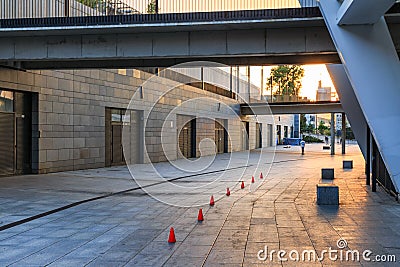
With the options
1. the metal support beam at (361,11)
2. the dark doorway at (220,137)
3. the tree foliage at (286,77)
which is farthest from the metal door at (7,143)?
the tree foliage at (286,77)

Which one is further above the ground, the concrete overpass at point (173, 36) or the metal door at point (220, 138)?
the concrete overpass at point (173, 36)

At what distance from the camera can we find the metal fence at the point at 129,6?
51.1 feet

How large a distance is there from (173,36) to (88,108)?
11.9m

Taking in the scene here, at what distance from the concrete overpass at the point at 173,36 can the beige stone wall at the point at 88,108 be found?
525 centimetres

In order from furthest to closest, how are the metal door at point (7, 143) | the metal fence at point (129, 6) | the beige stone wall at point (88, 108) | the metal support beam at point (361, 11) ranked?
the beige stone wall at point (88, 108), the metal door at point (7, 143), the metal fence at point (129, 6), the metal support beam at point (361, 11)

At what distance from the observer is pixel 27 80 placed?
71.3 feet

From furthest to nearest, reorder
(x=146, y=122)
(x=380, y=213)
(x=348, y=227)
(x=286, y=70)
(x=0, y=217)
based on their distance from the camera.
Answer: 1. (x=286, y=70)
2. (x=146, y=122)
3. (x=380, y=213)
4. (x=0, y=217)
5. (x=348, y=227)

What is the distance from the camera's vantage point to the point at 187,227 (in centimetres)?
1026

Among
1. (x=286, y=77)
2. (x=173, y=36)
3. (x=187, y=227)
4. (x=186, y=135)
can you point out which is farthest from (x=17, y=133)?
(x=286, y=77)

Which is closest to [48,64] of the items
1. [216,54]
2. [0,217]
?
[216,54]

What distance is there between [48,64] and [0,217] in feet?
32.5

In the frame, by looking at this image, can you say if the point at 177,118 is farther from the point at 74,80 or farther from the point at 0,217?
the point at 0,217

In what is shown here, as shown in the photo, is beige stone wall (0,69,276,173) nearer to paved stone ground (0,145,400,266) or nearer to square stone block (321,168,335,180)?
paved stone ground (0,145,400,266)

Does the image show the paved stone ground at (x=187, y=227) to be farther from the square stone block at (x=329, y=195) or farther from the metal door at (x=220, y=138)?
the metal door at (x=220, y=138)
